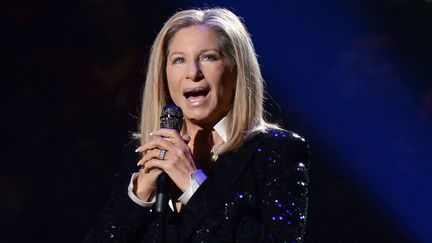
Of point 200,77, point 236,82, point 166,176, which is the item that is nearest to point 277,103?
point 236,82

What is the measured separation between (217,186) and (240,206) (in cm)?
Answer: 8

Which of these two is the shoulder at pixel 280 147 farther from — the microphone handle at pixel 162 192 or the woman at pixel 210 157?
the microphone handle at pixel 162 192

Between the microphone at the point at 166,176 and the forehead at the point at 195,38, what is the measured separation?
25 cm

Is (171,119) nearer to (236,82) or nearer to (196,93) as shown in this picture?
(196,93)

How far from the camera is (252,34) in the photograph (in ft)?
9.04

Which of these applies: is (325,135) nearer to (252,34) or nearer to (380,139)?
(380,139)

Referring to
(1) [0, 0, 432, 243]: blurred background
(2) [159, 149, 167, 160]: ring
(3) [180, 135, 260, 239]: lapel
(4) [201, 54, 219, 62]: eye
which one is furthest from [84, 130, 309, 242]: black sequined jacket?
(1) [0, 0, 432, 243]: blurred background

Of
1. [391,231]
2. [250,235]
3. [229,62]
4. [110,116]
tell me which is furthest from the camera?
[110,116]

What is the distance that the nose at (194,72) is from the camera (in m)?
1.79

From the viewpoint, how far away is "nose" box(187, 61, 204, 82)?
179 centimetres

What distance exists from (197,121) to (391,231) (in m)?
1.13

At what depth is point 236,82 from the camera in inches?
74.0

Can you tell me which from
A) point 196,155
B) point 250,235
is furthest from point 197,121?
point 250,235

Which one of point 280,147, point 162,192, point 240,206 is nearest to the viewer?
point 162,192
